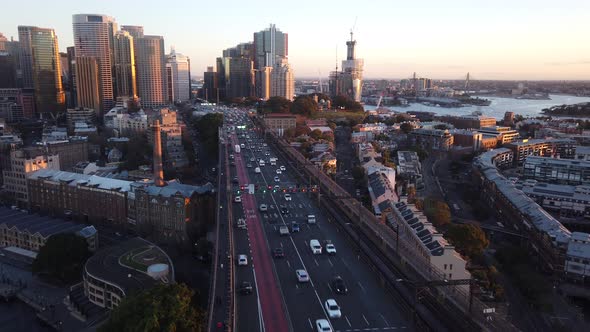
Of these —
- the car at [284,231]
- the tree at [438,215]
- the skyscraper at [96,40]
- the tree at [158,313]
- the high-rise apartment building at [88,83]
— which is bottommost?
the tree at [438,215]

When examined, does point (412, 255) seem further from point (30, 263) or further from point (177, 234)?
point (30, 263)

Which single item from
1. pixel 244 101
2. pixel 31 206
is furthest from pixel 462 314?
pixel 244 101

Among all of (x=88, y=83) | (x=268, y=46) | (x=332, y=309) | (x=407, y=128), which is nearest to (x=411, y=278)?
(x=332, y=309)

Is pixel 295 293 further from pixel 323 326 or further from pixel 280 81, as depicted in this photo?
pixel 280 81

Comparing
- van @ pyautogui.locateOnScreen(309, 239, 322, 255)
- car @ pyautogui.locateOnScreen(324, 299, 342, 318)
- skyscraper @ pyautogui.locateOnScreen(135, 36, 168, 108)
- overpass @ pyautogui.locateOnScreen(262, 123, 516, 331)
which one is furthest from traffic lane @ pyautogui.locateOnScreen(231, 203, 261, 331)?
skyscraper @ pyautogui.locateOnScreen(135, 36, 168, 108)

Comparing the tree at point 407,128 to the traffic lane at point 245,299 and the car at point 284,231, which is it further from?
the traffic lane at point 245,299

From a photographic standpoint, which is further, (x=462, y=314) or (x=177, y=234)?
(x=177, y=234)

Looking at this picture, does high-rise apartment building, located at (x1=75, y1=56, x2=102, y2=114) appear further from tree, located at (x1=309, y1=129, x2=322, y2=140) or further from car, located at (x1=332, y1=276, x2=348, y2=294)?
car, located at (x1=332, y1=276, x2=348, y2=294)

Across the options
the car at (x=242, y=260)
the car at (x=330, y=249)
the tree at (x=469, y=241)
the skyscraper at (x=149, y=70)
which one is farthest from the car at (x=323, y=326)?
the skyscraper at (x=149, y=70)
